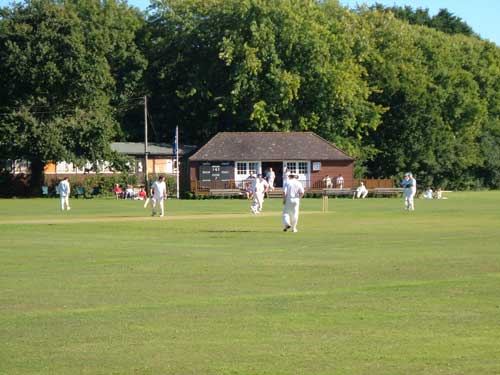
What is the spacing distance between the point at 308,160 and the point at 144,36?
18190 mm

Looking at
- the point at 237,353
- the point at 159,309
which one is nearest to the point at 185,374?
the point at 237,353

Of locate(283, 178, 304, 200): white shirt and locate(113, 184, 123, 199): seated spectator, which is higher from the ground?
locate(283, 178, 304, 200): white shirt

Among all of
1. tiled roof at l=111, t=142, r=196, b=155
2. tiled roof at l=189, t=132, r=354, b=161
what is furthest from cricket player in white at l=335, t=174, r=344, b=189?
tiled roof at l=111, t=142, r=196, b=155

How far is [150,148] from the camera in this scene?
83438mm

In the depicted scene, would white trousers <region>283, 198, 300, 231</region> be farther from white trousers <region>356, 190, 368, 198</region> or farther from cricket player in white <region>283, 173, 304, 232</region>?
white trousers <region>356, 190, 368, 198</region>

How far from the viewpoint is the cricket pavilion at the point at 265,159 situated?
7644 cm

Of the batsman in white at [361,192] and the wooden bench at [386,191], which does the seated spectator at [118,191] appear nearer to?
the batsman in white at [361,192]

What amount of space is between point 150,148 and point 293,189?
52.5 metres

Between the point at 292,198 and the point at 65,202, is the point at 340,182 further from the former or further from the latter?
the point at 292,198

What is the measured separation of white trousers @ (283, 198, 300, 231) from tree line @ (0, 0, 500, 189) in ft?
140

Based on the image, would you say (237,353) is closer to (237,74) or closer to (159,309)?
(159,309)

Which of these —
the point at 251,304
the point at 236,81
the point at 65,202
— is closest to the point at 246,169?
the point at 236,81

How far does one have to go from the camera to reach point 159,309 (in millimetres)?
Result: 14766

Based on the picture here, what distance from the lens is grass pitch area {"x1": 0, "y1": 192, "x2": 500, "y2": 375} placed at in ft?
35.8
